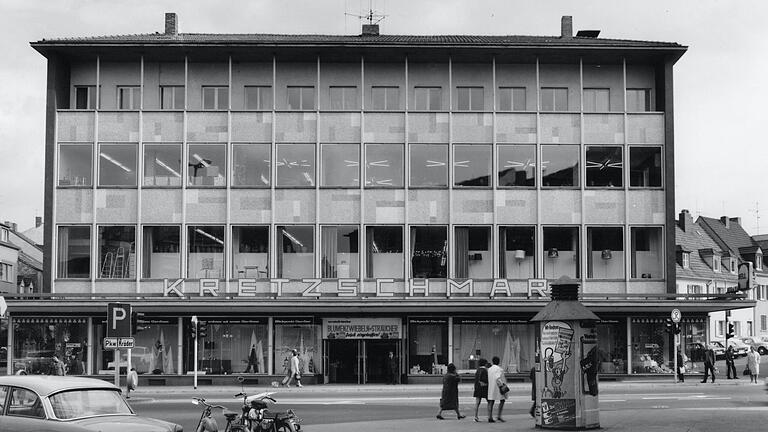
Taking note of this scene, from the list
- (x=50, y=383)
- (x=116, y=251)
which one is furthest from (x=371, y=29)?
(x=50, y=383)

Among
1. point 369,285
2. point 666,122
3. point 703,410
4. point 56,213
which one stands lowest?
point 703,410

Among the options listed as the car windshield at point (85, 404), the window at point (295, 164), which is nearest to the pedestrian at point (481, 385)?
the car windshield at point (85, 404)

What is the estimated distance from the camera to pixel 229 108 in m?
45.8

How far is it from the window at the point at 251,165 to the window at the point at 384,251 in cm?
514

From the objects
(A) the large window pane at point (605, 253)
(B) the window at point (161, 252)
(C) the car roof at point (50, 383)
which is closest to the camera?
(C) the car roof at point (50, 383)

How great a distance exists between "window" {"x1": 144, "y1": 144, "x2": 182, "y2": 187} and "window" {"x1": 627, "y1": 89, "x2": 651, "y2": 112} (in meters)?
20.1

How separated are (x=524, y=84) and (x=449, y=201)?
6.45 meters

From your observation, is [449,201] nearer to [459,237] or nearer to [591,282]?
[459,237]

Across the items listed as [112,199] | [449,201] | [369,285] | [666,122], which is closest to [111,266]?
[112,199]

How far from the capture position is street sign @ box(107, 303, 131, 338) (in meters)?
28.6

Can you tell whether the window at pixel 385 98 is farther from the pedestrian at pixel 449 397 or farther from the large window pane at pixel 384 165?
the pedestrian at pixel 449 397

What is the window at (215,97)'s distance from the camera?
46.3 meters

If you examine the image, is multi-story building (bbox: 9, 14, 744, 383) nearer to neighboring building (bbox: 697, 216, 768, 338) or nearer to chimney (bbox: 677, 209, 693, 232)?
chimney (bbox: 677, 209, 693, 232)

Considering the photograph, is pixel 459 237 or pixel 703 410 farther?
pixel 459 237
